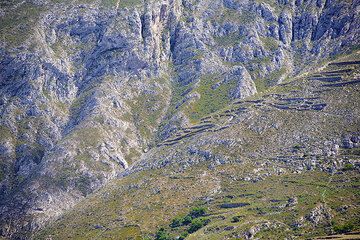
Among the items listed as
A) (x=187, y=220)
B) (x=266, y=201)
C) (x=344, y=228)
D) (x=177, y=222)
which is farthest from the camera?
(x=177, y=222)

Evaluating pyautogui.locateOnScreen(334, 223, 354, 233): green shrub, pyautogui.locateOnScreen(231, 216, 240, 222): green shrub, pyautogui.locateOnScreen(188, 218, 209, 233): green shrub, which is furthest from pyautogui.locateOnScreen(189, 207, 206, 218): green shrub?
pyautogui.locateOnScreen(334, 223, 354, 233): green shrub

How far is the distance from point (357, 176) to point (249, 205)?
34320 millimetres

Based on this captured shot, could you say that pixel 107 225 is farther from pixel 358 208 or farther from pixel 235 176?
pixel 358 208

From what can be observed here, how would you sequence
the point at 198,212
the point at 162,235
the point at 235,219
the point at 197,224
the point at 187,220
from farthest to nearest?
the point at 198,212 → the point at 187,220 → the point at 162,235 → the point at 197,224 → the point at 235,219

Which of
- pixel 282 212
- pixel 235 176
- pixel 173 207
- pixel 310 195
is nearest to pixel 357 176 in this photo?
pixel 310 195

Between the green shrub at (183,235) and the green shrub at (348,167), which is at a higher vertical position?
the green shrub at (183,235)

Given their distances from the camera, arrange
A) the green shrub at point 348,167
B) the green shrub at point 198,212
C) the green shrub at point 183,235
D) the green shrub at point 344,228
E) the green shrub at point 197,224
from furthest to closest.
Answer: the green shrub at point 198,212, the green shrub at point 348,167, the green shrub at point 183,235, the green shrub at point 197,224, the green shrub at point 344,228

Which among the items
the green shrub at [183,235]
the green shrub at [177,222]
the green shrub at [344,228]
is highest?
the green shrub at [177,222]

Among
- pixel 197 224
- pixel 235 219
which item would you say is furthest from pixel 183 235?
pixel 235 219

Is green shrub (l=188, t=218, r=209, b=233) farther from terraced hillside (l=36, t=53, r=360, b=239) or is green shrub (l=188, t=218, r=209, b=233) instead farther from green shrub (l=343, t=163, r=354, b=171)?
green shrub (l=343, t=163, r=354, b=171)

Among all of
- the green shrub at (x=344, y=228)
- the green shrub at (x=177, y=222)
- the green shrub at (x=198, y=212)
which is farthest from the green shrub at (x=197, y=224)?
the green shrub at (x=344, y=228)

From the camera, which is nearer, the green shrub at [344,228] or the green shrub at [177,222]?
the green shrub at [344,228]

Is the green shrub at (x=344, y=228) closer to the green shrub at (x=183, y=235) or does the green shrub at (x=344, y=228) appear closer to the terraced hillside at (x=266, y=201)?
the terraced hillside at (x=266, y=201)

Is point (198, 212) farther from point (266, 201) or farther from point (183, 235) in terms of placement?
point (266, 201)
